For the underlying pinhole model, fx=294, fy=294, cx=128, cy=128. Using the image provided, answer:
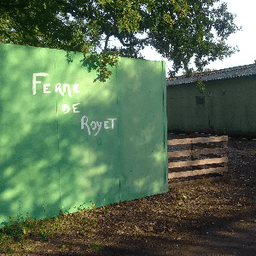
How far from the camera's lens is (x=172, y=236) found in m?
4.82

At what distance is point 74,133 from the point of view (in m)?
5.61

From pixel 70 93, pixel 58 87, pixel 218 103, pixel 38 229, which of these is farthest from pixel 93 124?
pixel 218 103

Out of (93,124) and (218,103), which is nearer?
(93,124)

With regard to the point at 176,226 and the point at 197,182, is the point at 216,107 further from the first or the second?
the point at 176,226

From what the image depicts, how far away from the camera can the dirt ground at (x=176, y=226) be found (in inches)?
170

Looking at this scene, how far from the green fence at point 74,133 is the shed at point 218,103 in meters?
13.2

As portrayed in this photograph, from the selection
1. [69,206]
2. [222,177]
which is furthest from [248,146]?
[69,206]

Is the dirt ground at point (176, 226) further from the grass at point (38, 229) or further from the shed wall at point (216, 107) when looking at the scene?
the shed wall at point (216, 107)

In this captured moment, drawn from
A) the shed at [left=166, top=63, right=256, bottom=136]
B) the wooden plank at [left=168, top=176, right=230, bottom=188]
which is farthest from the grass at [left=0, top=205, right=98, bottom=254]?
the shed at [left=166, top=63, right=256, bottom=136]

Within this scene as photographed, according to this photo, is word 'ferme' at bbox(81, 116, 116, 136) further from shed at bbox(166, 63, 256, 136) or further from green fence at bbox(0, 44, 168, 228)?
shed at bbox(166, 63, 256, 136)

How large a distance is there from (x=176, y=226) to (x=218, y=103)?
53.3 feet

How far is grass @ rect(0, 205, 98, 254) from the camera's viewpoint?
14.3 ft

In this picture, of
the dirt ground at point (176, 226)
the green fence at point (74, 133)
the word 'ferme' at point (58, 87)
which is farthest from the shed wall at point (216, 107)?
the word 'ferme' at point (58, 87)

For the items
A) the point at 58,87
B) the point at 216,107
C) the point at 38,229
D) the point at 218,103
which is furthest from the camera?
the point at 216,107
